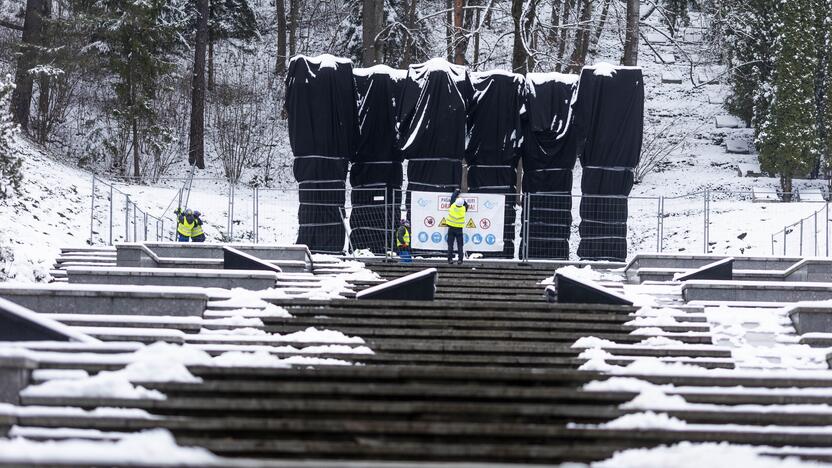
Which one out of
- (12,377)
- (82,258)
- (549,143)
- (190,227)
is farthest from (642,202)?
(12,377)

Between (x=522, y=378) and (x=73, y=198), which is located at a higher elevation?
(x=73, y=198)

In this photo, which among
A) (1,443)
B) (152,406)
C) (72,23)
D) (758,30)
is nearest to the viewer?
(1,443)

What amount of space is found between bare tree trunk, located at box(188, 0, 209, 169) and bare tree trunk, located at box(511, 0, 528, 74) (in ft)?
42.6

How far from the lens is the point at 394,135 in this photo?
2127cm

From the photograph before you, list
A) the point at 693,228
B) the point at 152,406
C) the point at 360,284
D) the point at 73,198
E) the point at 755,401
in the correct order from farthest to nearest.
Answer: the point at 693,228 < the point at 73,198 < the point at 360,284 < the point at 755,401 < the point at 152,406

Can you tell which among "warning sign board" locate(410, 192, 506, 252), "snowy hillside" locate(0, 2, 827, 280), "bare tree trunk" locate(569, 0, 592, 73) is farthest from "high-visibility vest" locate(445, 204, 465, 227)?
"bare tree trunk" locate(569, 0, 592, 73)

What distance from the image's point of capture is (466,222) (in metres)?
19.5

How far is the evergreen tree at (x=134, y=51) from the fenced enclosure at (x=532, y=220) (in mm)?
2227

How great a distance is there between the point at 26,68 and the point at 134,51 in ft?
11.1

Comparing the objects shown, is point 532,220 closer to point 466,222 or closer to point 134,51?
point 466,222

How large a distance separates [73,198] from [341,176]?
9.86 meters

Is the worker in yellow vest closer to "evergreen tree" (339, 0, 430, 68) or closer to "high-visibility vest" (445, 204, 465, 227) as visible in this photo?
"high-visibility vest" (445, 204, 465, 227)

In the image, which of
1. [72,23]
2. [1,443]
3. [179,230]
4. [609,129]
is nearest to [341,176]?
[179,230]

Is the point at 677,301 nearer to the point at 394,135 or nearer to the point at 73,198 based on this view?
the point at 394,135
